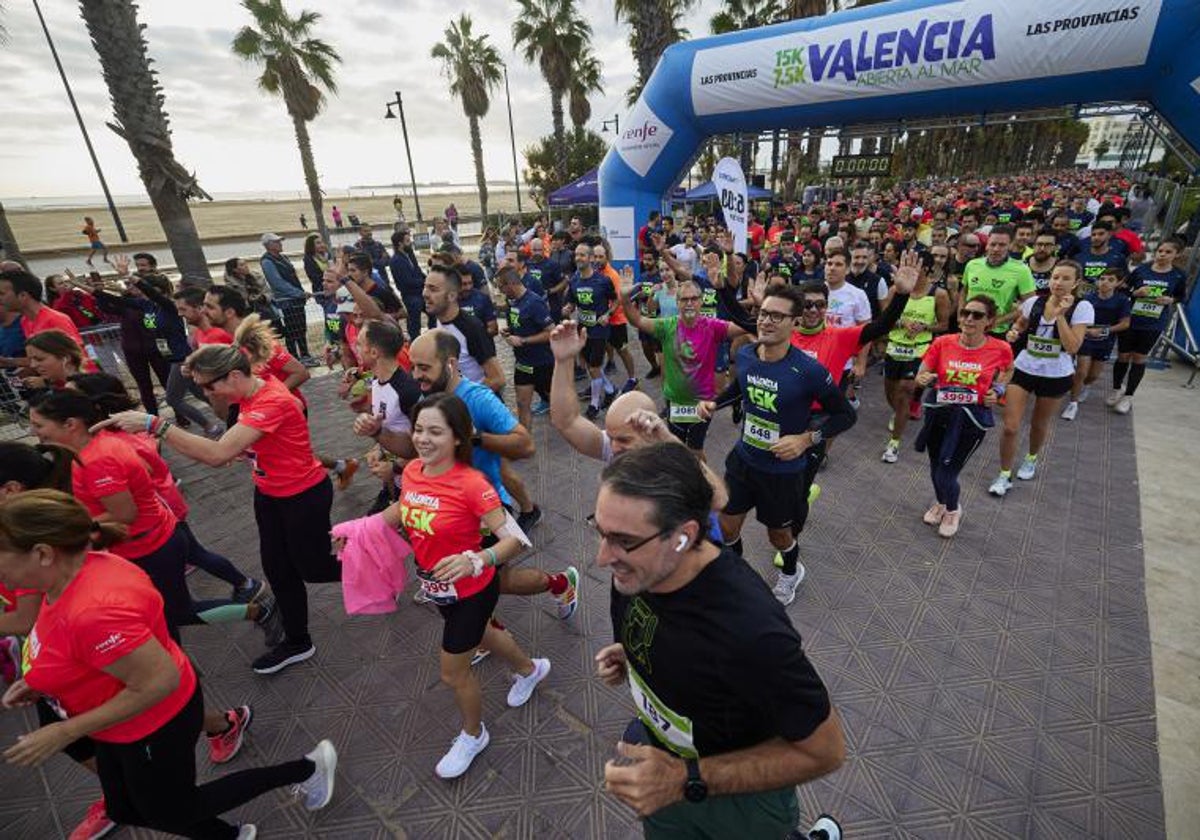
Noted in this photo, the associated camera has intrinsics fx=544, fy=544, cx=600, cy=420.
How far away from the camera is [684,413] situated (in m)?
4.83

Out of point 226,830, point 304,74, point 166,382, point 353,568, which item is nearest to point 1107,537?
point 353,568

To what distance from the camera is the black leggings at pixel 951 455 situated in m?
4.54

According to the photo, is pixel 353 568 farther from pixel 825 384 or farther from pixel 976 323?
pixel 976 323

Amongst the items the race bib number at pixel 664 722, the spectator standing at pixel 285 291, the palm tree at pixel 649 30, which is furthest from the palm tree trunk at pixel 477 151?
the race bib number at pixel 664 722

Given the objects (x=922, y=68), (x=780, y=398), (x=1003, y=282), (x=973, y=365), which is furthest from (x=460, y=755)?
(x=922, y=68)

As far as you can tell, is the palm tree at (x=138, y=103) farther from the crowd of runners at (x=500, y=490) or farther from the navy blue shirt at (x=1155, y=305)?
the navy blue shirt at (x=1155, y=305)

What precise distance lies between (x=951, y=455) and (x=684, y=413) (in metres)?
2.28

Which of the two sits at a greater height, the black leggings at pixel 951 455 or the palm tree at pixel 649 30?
the palm tree at pixel 649 30

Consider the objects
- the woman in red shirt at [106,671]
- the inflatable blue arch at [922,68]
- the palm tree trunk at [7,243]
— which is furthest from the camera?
the palm tree trunk at [7,243]

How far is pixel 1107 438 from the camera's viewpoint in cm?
641

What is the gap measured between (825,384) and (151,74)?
1274 cm

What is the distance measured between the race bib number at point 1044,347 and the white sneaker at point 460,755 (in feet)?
19.4

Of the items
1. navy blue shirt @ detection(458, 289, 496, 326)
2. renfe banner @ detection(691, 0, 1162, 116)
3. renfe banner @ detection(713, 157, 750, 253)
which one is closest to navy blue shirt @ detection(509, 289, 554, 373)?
navy blue shirt @ detection(458, 289, 496, 326)

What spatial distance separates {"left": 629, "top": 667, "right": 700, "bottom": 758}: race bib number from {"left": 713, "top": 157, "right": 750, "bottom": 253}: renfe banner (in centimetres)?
559
